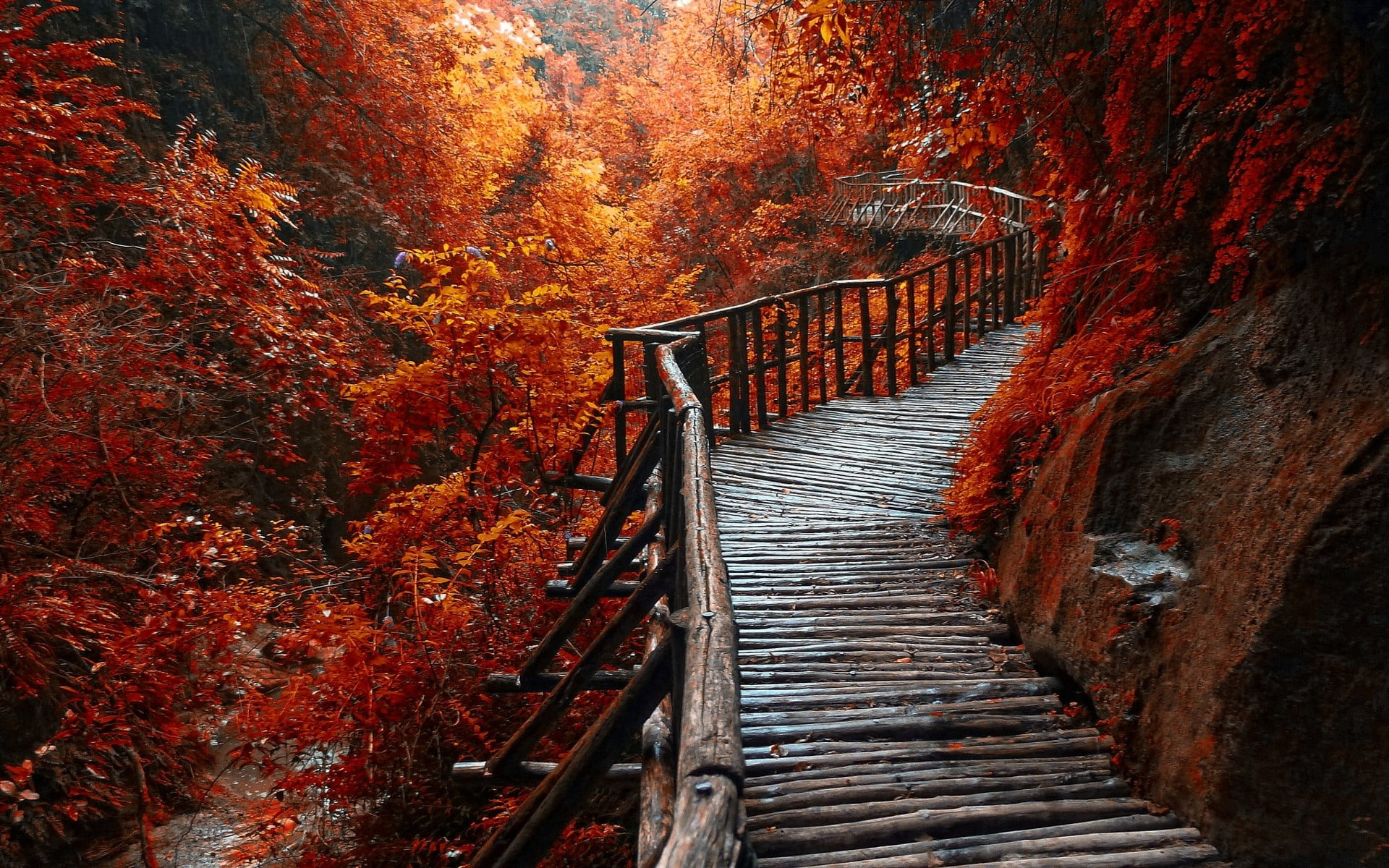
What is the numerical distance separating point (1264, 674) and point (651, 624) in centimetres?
270

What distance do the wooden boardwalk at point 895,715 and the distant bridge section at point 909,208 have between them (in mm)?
11034

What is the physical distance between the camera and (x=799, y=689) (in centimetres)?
388

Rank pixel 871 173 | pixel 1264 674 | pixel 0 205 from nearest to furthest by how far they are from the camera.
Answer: pixel 1264 674 → pixel 0 205 → pixel 871 173

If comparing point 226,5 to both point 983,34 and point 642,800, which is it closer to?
point 983,34

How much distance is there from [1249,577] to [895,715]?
152cm

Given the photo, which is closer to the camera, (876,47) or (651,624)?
(651,624)

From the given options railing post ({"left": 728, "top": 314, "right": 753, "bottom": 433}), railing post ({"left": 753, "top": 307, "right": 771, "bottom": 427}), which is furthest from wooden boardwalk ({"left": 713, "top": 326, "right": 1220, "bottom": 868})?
railing post ({"left": 753, "top": 307, "right": 771, "bottom": 427})

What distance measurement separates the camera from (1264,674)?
261 centimetres

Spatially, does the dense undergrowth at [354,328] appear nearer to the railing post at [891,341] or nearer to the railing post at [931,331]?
the railing post at [931,331]

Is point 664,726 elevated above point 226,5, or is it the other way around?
point 226,5

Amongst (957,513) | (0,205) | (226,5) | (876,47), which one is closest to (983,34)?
(876,47)

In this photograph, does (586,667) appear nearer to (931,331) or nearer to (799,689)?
(799,689)

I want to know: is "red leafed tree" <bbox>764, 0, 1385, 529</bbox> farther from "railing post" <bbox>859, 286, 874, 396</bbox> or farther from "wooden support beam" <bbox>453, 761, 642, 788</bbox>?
"railing post" <bbox>859, 286, 874, 396</bbox>

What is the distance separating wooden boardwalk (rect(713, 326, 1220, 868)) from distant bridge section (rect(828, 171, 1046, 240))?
1103 cm
